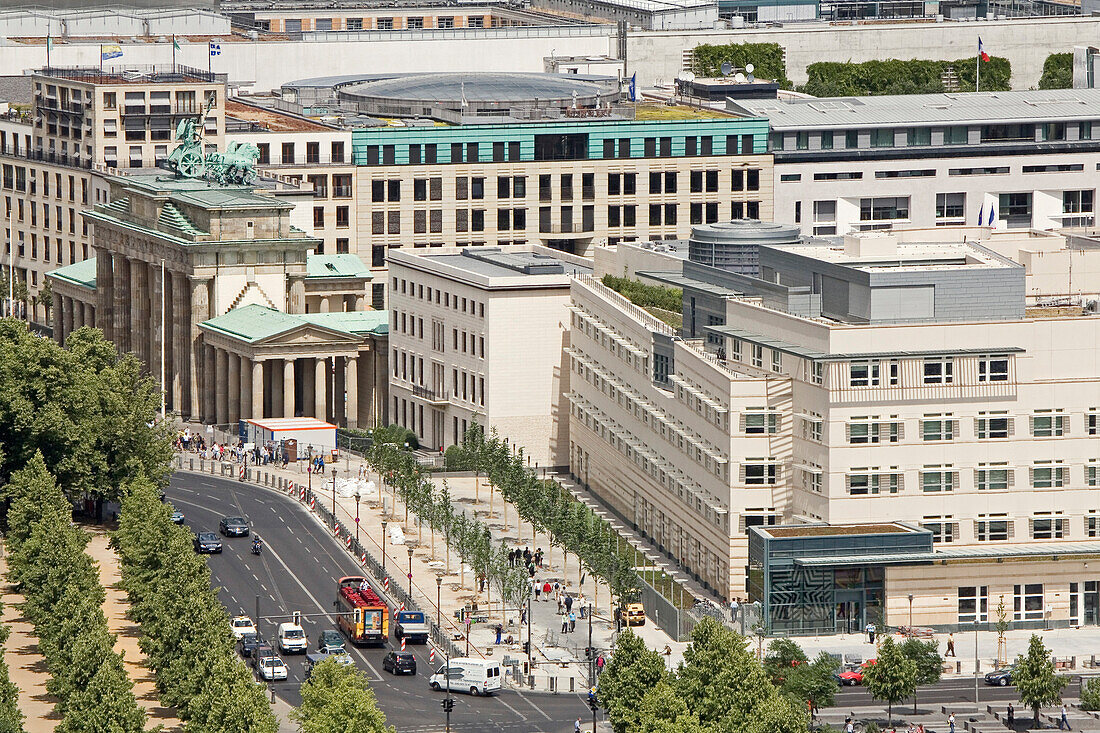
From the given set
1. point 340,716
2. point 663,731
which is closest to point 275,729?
point 340,716

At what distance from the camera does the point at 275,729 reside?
19888cm

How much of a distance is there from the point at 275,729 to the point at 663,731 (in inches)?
1009

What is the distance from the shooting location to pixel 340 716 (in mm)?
199375

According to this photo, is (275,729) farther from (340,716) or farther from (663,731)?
(663,731)

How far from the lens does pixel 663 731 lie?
198 m

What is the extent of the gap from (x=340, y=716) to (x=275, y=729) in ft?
14.3

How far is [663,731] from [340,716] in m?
21.4
